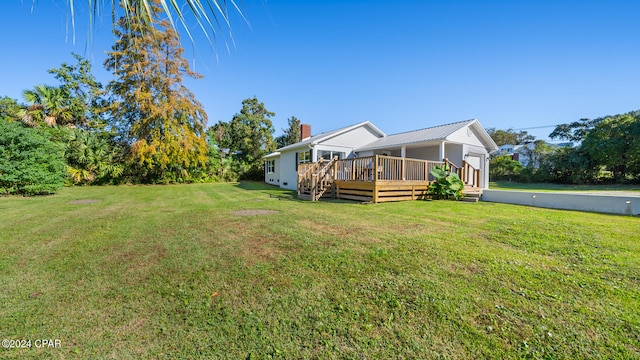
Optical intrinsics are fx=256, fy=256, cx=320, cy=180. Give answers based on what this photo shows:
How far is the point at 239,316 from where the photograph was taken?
Answer: 7.61ft

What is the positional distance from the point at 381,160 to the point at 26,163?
585 inches

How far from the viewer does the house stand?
10203 mm

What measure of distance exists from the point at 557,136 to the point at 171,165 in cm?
4641

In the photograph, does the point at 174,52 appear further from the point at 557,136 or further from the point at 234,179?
the point at 557,136

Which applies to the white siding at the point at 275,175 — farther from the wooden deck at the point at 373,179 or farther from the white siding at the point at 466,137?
the white siding at the point at 466,137

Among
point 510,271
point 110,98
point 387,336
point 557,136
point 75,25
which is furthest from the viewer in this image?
point 557,136

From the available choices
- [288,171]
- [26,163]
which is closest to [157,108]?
[26,163]

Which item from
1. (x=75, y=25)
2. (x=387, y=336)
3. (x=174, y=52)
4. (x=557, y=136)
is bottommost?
(x=387, y=336)

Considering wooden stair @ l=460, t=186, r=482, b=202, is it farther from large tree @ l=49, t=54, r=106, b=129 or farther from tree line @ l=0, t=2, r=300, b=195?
large tree @ l=49, t=54, r=106, b=129

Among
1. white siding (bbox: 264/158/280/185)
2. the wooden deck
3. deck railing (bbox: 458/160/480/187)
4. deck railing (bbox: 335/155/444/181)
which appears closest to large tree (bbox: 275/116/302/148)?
white siding (bbox: 264/158/280/185)

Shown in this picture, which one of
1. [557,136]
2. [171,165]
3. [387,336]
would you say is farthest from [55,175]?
[557,136]

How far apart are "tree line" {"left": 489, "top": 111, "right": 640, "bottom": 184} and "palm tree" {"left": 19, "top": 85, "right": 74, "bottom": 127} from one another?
132 feet

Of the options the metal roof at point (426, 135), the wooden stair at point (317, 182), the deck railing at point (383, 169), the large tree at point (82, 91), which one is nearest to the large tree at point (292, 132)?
the large tree at point (82, 91)

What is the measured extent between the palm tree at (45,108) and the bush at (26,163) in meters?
9.34
